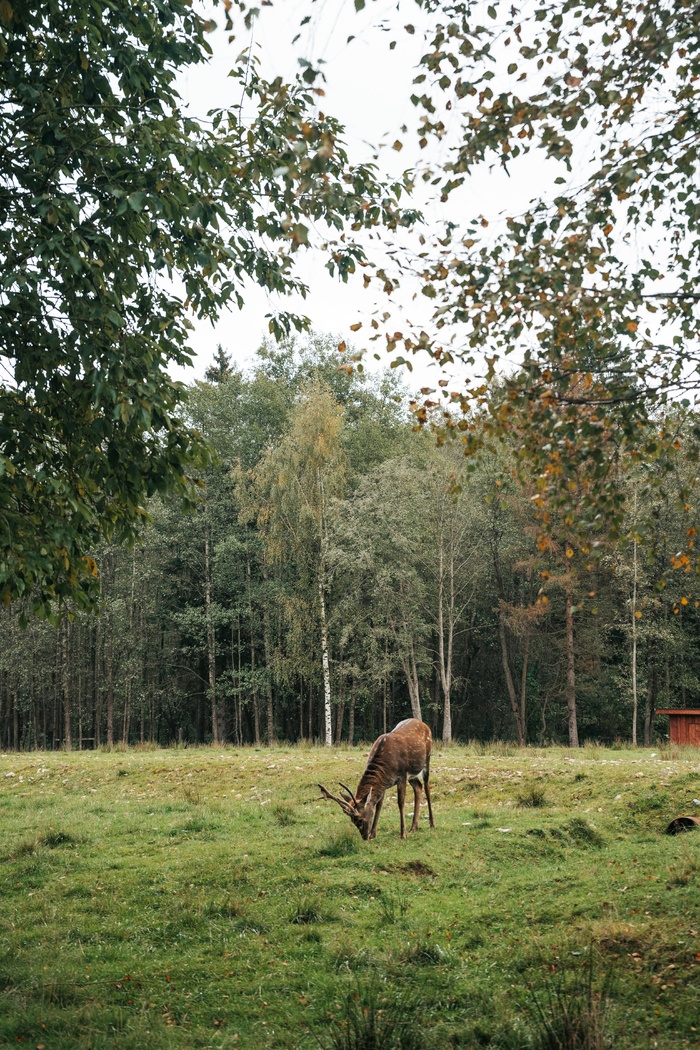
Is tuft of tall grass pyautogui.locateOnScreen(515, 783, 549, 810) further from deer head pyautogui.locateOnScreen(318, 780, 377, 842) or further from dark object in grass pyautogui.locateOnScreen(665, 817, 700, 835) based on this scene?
deer head pyautogui.locateOnScreen(318, 780, 377, 842)

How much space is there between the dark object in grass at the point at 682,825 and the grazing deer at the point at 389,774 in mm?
3435

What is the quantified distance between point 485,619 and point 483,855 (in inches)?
1574

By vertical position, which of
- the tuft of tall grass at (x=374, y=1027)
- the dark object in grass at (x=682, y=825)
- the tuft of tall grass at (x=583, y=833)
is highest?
the tuft of tall grass at (x=374, y=1027)

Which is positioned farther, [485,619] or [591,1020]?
[485,619]

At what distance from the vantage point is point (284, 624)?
47094 millimetres

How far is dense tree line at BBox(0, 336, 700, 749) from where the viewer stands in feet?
133

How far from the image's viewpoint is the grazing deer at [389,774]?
41.8ft

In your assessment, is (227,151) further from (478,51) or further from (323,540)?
(323,540)

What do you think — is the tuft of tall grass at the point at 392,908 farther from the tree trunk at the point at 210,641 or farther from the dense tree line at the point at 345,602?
the tree trunk at the point at 210,641

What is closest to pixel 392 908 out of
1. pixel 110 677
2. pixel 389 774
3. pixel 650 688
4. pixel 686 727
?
pixel 389 774

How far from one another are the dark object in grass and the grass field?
1.17ft

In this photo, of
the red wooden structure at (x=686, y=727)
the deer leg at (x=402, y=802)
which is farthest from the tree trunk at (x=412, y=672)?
the deer leg at (x=402, y=802)

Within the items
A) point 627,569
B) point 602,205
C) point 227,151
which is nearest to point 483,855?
point 602,205

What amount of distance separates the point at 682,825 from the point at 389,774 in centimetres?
418
